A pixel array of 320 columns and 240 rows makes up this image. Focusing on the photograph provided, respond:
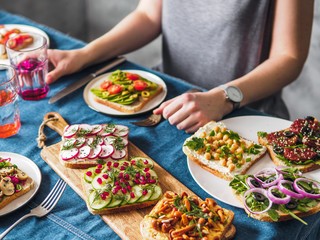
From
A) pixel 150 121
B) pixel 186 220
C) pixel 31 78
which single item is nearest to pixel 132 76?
pixel 150 121

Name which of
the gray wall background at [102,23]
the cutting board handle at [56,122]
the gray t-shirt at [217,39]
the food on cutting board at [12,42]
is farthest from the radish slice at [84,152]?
the gray wall background at [102,23]

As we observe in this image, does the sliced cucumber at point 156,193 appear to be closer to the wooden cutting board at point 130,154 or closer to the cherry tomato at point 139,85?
the wooden cutting board at point 130,154

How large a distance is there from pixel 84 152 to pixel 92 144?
6 centimetres

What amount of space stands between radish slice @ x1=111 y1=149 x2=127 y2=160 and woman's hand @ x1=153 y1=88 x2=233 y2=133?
322 mm

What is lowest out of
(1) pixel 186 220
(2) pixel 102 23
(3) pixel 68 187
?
(2) pixel 102 23

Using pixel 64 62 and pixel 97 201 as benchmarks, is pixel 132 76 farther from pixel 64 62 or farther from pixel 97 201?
pixel 97 201

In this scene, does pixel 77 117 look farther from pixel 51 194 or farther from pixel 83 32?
pixel 83 32

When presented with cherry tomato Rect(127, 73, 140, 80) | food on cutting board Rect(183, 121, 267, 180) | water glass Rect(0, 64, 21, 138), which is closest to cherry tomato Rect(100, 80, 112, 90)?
cherry tomato Rect(127, 73, 140, 80)

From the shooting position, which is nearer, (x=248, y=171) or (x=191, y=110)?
(x=248, y=171)

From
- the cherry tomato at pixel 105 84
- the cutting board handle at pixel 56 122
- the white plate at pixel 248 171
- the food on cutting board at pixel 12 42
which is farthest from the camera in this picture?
the food on cutting board at pixel 12 42

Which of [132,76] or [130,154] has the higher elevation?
[132,76]

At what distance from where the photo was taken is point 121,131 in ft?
5.57

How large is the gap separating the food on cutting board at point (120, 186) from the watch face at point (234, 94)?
65 cm

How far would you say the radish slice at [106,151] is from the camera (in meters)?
1.55
